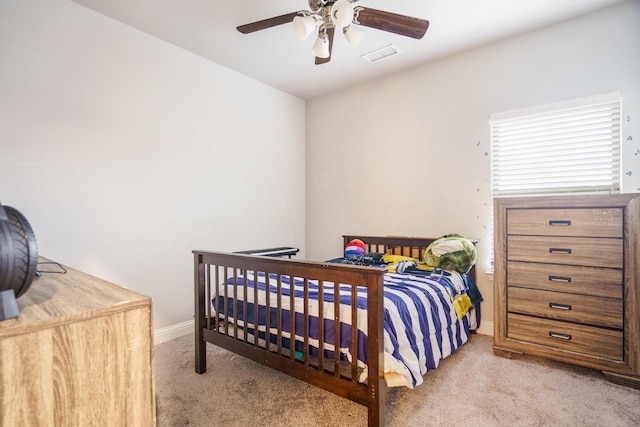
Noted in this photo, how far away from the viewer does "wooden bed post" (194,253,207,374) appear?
2164mm

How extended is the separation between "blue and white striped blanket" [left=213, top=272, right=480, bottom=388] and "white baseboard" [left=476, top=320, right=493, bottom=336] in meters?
0.46

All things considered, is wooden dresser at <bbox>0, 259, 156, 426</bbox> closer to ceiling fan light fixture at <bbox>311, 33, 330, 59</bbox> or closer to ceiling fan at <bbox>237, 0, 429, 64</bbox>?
ceiling fan at <bbox>237, 0, 429, 64</bbox>

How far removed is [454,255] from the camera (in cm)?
266

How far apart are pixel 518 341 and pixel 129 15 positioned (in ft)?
12.4

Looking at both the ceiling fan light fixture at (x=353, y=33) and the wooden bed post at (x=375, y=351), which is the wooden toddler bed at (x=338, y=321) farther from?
the ceiling fan light fixture at (x=353, y=33)

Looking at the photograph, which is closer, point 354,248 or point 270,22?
point 270,22

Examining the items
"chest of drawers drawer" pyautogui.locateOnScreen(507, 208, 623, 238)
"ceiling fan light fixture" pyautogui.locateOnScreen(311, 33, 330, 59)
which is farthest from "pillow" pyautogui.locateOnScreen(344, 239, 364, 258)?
"ceiling fan light fixture" pyautogui.locateOnScreen(311, 33, 330, 59)

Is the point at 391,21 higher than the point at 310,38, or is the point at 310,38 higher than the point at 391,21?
the point at 310,38

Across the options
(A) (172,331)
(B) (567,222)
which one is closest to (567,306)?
(B) (567,222)

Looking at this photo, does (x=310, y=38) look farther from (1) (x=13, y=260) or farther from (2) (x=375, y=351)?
(1) (x=13, y=260)

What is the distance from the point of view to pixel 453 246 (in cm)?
270

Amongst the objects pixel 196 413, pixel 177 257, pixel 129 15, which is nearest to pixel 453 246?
pixel 196 413

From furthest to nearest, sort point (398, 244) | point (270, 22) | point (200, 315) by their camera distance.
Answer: point (398, 244)
point (200, 315)
point (270, 22)

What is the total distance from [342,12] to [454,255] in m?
2.01
